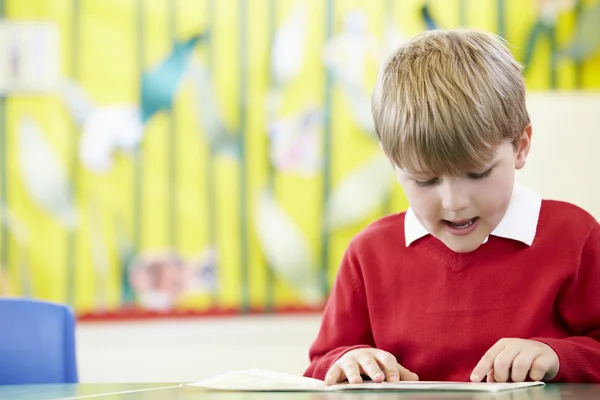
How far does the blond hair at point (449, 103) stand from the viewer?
97cm

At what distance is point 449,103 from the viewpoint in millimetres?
981

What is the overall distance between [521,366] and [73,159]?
1.59 metres

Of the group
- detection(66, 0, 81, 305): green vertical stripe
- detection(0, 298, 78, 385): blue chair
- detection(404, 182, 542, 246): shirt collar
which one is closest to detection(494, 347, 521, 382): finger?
detection(404, 182, 542, 246): shirt collar

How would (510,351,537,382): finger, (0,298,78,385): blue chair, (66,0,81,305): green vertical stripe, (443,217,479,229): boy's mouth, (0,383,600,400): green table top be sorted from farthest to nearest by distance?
(66,0,81,305): green vertical stripe → (0,298,78,385): blue chair → (443,217,479,229): boy's mouth → (510,351,537,382): finger → (0,383,600,400): green table top

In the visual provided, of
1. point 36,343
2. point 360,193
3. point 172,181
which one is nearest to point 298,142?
point 360,193

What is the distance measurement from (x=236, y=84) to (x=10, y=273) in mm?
747

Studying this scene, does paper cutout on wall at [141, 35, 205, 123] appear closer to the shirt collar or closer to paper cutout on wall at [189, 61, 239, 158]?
paper cutout on wall at [189, 61, 239, 158]

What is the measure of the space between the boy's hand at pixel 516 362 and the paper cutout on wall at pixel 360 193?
1.31m

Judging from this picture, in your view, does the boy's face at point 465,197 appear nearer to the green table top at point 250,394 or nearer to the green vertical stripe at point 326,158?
the green table top at point 250,394

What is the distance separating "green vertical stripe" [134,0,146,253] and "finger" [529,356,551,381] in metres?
1.48

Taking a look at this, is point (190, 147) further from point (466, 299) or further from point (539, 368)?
point (539, 368)

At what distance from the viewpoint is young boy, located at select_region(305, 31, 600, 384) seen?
38.2 inches

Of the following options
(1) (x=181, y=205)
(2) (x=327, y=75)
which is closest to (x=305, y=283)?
(1) (x=181, y=205)

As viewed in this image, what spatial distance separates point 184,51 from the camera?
7.47 ft
